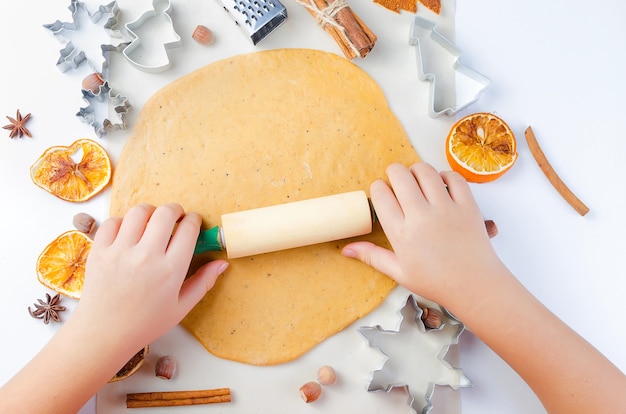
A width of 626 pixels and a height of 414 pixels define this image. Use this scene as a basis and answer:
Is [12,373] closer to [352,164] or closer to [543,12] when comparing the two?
[352,164]

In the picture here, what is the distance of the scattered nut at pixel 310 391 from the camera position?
1176 millimetres

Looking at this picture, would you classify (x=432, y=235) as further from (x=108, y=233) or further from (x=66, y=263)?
(x=66, y=263)

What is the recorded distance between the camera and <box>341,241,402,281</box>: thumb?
1172 millimetres

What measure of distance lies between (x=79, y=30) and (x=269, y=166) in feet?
1.93

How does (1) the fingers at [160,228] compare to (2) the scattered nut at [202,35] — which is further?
(2) the scattered nut at [202,35]

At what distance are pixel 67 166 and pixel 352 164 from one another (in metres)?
0.66

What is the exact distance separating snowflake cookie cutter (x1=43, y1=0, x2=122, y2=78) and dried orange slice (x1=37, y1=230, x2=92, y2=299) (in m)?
0.40

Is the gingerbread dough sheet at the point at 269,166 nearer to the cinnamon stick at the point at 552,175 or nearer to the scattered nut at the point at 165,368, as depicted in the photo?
the scattered nut at the point at 165,368

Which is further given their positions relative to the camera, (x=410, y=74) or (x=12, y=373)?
(x=410, y=74)

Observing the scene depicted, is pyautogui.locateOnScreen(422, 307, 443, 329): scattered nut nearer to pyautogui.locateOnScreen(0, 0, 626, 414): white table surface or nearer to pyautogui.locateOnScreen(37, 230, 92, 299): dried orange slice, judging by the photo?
pyautogui.locateOnScreen(0, 0, 626, 414): white table surface

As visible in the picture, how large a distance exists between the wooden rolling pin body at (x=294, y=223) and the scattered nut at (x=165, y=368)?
28 centimetres

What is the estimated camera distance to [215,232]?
3.75 feet

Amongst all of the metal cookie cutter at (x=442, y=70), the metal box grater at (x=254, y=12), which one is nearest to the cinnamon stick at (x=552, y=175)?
the metal cookie cutter at (x=442, y=70)

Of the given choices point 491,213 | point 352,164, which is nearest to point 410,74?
point 352,164
